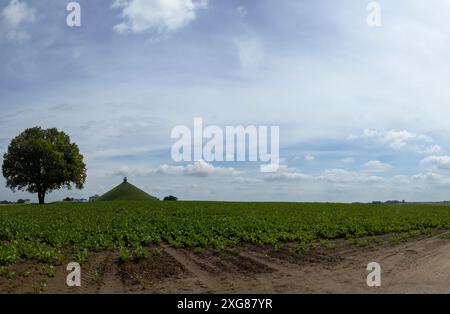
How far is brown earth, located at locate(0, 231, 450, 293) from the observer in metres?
13.0

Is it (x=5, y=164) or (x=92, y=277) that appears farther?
(x=5, y=164)

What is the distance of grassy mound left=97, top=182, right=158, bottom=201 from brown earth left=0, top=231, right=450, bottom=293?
79.7 meters

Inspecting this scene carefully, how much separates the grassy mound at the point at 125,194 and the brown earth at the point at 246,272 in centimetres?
7966

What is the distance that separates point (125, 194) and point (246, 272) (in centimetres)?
8702

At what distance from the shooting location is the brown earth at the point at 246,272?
1296 centimetres

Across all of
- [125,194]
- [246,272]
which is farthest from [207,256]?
[125,194]

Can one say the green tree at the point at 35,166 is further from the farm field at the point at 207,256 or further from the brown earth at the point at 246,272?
the brown earth at the point at 246,272

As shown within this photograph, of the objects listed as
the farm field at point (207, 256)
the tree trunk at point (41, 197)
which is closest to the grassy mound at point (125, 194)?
the tree trunk at point (41, 197)

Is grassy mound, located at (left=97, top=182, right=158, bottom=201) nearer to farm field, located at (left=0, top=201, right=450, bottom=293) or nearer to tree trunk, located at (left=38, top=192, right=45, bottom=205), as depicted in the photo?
tree trunk, located at (left=38, top=192, right=45, bottom=205)

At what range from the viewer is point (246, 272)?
15.2m

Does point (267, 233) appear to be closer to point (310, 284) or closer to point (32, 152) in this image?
point (310, 284)
